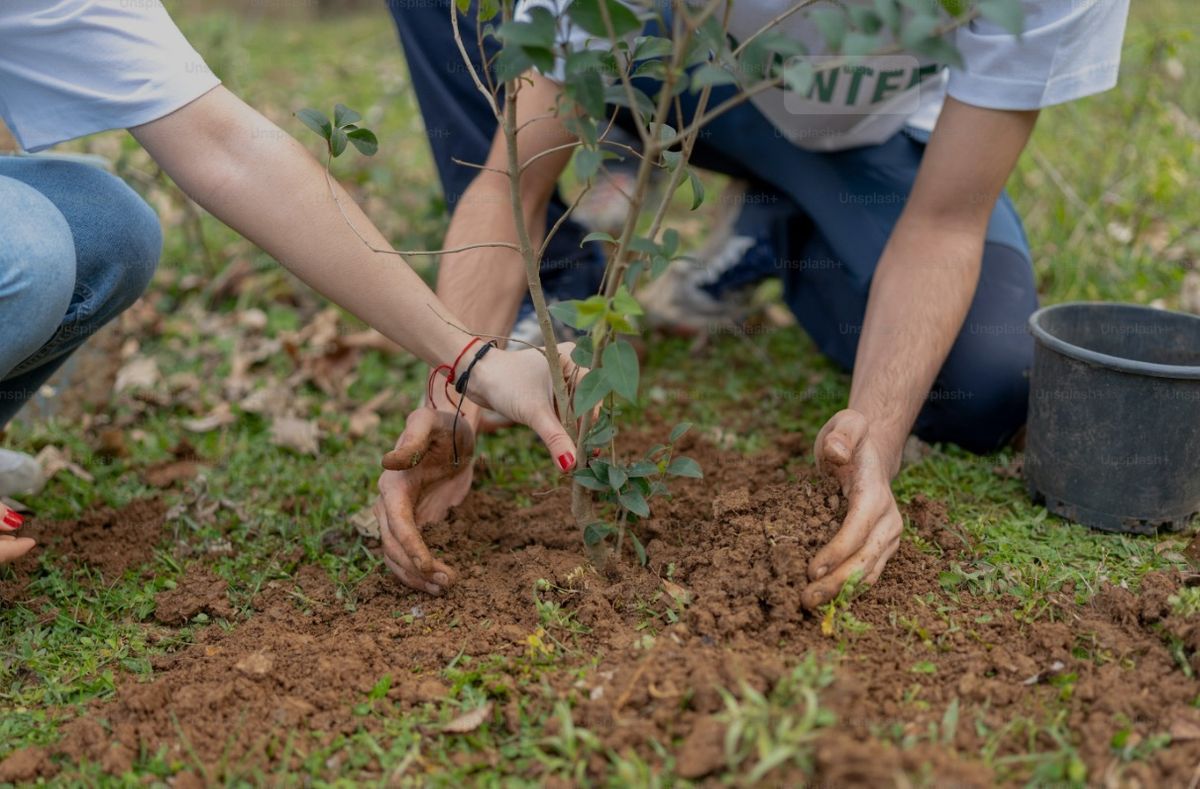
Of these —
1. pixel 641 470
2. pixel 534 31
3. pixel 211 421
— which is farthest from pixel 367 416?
pixel 534 31

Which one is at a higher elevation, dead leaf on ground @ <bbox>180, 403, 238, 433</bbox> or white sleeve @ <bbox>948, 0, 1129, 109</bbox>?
white sleeve @ <bbox>948, 0, 1129, 109</bbox>

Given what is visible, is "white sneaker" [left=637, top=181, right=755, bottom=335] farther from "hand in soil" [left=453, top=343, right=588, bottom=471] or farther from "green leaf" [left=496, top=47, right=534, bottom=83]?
"green leaf" [left=496, top=47, right=534, bottom=83]

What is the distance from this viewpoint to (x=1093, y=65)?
6.89 feet

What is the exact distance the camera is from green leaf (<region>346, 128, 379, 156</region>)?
1625 mm

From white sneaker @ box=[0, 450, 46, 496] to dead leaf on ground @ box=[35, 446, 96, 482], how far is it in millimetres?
78

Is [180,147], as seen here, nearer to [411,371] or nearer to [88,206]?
[88,206]

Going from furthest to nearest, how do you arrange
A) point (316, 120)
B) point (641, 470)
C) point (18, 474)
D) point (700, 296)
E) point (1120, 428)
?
point (700, 296) < point (18, 474) < point (1120, 428) < point (641, 470) < point (316, 120)

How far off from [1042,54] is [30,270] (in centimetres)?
191

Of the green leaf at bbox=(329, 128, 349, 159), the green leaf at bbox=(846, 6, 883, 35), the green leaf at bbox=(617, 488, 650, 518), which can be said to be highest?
the green leaf at bbox=(846, 6, 883, 35)

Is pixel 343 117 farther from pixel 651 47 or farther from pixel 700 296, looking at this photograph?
pixel 700 296

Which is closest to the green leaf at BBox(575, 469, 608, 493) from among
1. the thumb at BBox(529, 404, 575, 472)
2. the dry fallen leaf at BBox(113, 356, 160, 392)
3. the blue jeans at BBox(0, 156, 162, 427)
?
the thumb at BBox(529, 404, 575, 472)

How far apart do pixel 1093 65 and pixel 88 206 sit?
6.60ft

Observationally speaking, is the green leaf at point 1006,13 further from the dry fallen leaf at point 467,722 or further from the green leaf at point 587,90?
the dry fallen leaf at point 467,722

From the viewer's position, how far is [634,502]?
1721 mm
